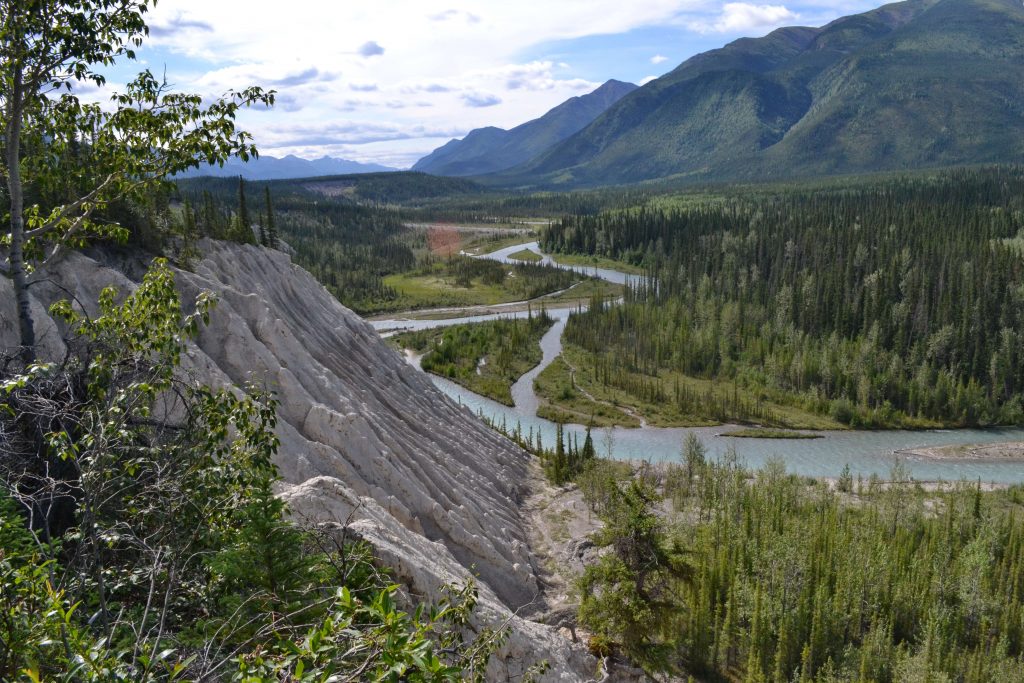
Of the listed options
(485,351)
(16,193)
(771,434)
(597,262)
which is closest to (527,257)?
(597,262)

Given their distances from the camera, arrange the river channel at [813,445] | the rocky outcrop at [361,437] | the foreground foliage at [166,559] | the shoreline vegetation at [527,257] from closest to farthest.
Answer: the foreground foliage at [166,559], the rocky outcrop at [361,437], the river channel at [813,445], the shoreline vegetation at [527,257]

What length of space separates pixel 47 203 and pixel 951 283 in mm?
108411

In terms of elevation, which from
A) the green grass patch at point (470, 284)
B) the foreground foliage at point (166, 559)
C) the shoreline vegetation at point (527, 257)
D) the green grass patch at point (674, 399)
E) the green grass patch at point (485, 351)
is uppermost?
the foreground foliage at point (166, 559)

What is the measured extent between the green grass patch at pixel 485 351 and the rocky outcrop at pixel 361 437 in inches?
1619

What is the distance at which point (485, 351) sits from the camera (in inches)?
3994

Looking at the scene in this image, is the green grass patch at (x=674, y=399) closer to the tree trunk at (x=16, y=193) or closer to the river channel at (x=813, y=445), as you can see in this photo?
the river channel at (x=813, y=445)

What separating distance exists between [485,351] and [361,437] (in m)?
71.8

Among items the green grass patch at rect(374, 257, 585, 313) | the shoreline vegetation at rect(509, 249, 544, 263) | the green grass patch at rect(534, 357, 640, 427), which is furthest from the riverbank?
the shoreline vegetation at rect(509, 249, 544, 263)

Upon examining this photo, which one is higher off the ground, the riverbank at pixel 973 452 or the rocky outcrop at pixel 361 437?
the rocky outcrop at pixel 361 437

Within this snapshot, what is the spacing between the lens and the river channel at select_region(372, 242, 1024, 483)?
64.8 metres

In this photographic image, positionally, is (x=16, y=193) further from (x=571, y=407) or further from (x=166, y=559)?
(x=571, y=407)

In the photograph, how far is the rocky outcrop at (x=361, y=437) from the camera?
21188 mm

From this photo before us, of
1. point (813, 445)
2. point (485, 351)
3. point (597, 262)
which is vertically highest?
point (597, 262)

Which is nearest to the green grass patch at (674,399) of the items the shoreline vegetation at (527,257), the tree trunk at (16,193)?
the tree trunk at (16,193)
